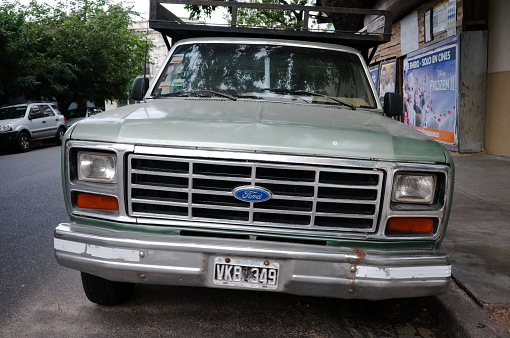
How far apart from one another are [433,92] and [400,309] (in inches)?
414

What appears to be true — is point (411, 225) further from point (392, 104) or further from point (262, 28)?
point (262, 28)

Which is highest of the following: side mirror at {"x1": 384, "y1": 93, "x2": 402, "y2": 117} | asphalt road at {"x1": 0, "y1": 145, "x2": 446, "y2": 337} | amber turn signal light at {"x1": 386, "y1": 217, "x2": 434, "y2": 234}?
side mirror at {"x1": 384, "y1": 93, "x2": 402, "y2": 117}

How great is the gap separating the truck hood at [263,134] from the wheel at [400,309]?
0.98m

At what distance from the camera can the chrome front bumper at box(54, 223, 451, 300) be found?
2.55 m

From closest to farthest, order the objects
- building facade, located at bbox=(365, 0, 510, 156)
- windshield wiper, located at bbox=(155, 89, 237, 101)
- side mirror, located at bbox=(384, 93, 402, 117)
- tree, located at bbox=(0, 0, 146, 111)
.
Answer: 1. windshield wiper, located at bbox=(155, 89, 237, 101)
2. side mirror, located at bbox=(384, 93, 402, 117)
3. building facade, located at bbox=(365, 0, 510, 156)
4. tree, located at bbox=(0, 0, 146, 111)

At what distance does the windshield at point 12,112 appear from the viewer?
54.9 feet

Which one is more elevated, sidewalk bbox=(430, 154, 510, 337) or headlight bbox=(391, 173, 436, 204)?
headlight bbox=(391, 173, 436, 204)

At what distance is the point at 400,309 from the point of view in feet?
10.3

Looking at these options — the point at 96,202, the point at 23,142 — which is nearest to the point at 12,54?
the point at 23,142

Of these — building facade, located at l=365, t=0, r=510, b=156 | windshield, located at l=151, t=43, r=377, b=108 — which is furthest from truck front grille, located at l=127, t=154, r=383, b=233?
building facade, located at l=365, t=0, r=510, b=156

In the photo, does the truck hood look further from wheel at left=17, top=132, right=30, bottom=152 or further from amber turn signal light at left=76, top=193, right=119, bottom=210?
wheel at left=17, top=132, right=30, bottom=152

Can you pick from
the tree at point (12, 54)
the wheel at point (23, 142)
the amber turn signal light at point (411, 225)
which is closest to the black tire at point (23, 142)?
the wheel at point (23, 142)

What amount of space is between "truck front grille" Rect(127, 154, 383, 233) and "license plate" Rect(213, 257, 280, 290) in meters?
0.21

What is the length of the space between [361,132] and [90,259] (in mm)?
1648
